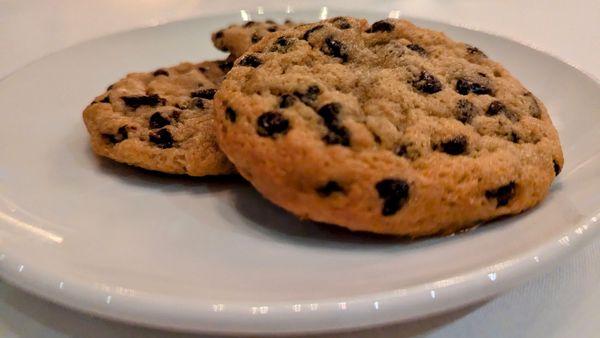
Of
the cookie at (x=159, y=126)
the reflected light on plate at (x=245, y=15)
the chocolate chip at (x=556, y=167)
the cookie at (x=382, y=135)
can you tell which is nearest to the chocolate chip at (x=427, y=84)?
the cookie at (x=382, y=135)

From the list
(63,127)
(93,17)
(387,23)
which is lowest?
(93,17)

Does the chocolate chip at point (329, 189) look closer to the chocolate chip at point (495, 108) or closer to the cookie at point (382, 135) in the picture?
the cookie at point (382, 135)

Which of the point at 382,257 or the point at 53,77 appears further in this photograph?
the point at 53,77

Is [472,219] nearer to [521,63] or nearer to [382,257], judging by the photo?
[382,257]

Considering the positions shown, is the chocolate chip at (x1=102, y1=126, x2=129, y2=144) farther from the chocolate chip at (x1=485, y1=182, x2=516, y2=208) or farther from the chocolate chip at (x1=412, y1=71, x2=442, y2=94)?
the chocolate chip at (x1=485, y1=182, x2=516, y2=208)

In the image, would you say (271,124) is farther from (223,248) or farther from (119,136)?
(119,136)

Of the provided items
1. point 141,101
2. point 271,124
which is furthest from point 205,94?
point 271,124

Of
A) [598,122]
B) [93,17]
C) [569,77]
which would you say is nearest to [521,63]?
[569,77]
